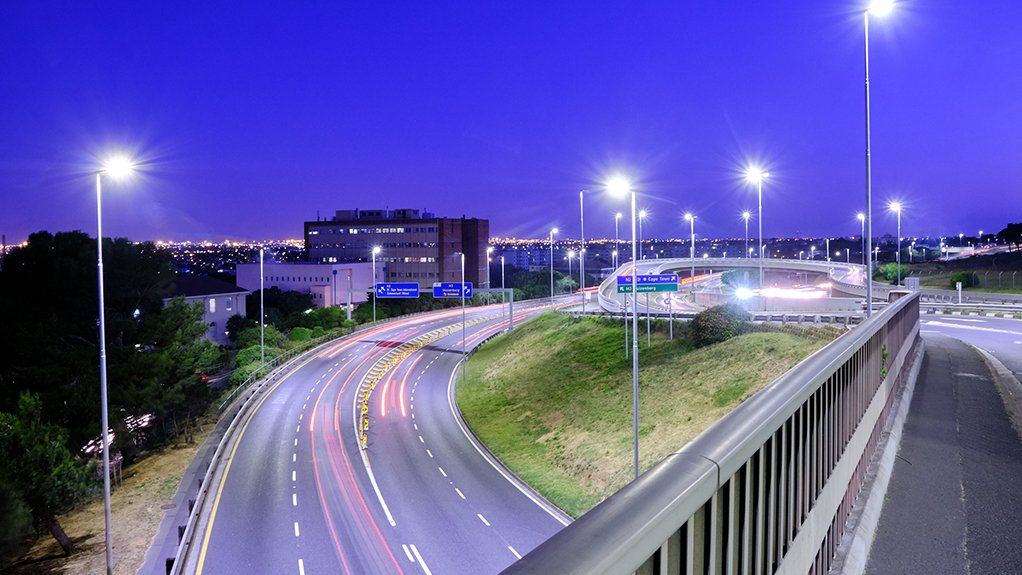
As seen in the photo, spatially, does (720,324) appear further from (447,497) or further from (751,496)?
(751,496)

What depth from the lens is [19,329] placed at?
2908 cm

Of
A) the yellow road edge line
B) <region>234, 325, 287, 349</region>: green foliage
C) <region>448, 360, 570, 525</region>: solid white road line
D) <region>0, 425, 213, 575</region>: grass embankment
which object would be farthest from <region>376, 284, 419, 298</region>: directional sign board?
<region>0, 425, 213, 575</region>: grass embankment

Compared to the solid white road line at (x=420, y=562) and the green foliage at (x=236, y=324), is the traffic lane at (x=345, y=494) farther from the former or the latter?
the green foliage at (x=236, y=324)

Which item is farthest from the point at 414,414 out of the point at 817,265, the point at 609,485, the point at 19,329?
the point at 817,265

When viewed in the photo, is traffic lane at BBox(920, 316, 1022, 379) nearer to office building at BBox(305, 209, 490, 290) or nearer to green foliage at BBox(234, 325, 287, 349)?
green foliage at BBox(234, 325, 287, 349)

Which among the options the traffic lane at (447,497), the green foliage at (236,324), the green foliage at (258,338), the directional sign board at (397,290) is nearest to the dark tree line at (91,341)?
the traffic lane at (447,497)

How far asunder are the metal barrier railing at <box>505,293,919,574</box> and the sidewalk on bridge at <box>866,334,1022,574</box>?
1.40 feet

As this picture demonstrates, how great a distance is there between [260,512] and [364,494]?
12.7ft

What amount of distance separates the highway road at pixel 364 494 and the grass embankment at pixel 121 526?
2.03m

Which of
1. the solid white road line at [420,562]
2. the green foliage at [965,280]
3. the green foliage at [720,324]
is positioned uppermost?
the green foliage at [965,280]

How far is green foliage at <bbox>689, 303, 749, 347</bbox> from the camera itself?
37562 millimetres

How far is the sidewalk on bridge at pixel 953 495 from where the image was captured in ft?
16.2

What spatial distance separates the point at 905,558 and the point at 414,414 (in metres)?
35.7

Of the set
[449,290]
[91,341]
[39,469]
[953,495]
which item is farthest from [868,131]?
[449,290]
